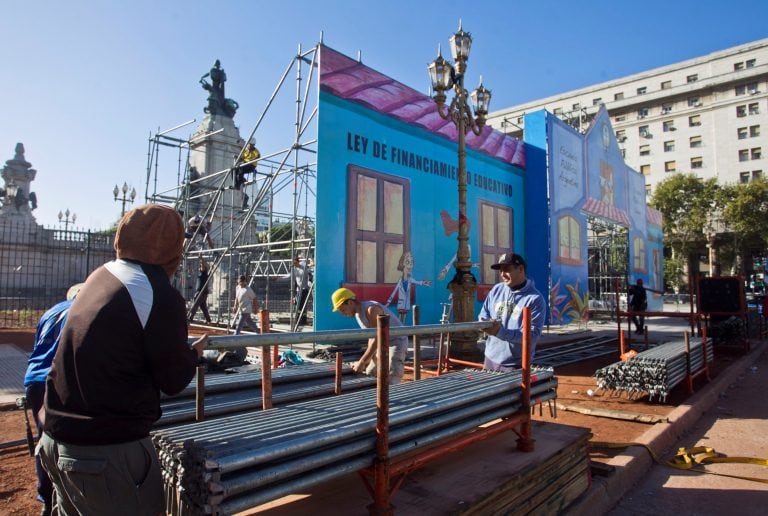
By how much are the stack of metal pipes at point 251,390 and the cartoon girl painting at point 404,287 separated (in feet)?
20.9

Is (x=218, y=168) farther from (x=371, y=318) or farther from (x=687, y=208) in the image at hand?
(x=687, y=208)

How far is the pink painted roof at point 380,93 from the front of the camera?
9703 mm

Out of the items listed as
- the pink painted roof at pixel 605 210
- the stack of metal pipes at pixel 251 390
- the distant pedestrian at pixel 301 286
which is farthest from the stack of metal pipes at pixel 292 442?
the pink painted roof at pixel 605 210

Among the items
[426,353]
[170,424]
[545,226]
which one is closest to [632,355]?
[426,353]

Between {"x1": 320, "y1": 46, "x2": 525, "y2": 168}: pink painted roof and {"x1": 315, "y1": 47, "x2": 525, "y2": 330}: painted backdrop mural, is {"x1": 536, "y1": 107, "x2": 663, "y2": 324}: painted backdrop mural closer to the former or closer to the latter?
{"x1": 315, "y1": 47, "x2": 525, "y2": 330}: painted backdrop mural

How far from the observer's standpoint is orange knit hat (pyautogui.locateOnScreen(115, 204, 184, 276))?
179 cm

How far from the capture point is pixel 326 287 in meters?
9.37

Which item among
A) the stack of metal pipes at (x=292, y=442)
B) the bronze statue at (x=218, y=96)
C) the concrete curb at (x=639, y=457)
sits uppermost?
the bronze statue at (x=218, y=96)

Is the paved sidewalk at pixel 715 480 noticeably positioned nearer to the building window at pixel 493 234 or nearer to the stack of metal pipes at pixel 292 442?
the stack of metal pipes at pixel 292 442

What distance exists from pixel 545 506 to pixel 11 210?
1100 inches

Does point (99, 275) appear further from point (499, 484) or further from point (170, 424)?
point (499, 484)

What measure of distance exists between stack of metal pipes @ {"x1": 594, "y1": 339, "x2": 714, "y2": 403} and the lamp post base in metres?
2.39

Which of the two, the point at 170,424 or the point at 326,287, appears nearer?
the point at 170,424

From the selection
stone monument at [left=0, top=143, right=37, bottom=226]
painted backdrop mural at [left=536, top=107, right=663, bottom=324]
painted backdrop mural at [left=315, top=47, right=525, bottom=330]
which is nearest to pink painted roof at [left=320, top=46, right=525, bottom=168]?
painted backdrop mural at [left=315, top=47, right=525, bottom=330]
